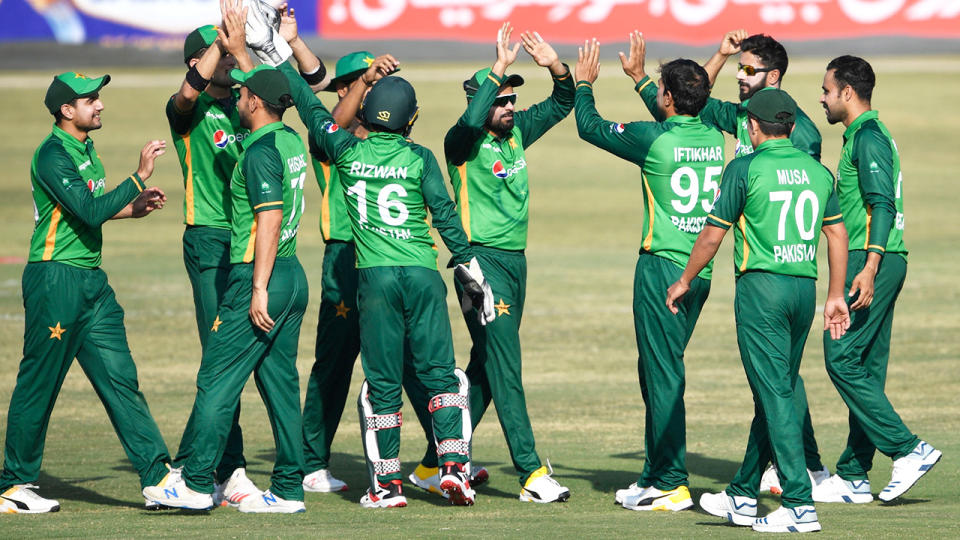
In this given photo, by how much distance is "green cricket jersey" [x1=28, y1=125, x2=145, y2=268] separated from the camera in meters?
7.96

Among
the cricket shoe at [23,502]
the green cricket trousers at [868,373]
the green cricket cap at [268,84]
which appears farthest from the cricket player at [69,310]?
the green cricket trousers at [868,373]

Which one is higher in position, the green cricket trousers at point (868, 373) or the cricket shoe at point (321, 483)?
the green cricket trousers at point (868, 373)

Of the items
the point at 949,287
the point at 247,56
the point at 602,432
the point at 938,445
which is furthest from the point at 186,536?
the point at 949,287

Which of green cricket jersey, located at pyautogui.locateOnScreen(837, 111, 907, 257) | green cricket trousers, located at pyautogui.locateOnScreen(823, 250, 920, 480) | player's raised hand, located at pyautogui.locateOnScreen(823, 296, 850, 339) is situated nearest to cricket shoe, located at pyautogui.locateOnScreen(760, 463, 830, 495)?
green cricket trousers, located at pyautogui.locateOnScreen(823, 250, 920, 480)

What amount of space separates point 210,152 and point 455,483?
2745 mm

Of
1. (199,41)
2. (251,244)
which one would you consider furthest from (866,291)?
(199,41)

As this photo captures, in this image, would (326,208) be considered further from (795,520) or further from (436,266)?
(795,520)

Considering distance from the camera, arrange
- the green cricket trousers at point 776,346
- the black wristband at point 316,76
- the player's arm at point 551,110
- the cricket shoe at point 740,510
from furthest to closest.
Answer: the black wristband at point 316,76, the player's arm at point 551,110, the cricket shoe at point 740,510, the green cricket trousers at point 776,346

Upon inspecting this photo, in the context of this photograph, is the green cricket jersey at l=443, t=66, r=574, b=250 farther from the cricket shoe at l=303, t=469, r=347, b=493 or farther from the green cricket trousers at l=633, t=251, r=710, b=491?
the cricket shoe at l=303, t=469, r=347, b=493

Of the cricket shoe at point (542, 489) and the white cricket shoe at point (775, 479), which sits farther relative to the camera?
the white cricket shoe at point (775, 479)

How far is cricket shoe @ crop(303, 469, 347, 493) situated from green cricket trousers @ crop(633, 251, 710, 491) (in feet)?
6.84

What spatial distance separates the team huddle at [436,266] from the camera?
7.50 meters

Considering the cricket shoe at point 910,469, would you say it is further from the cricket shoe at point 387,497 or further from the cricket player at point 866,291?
the cricket shoe at point 387,497

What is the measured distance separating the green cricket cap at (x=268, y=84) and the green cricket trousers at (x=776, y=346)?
9.57 feet
